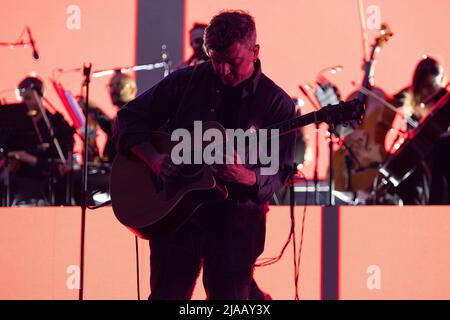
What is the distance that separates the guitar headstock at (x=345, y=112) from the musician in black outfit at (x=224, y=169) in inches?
6.1

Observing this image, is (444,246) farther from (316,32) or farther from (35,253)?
(316,32)

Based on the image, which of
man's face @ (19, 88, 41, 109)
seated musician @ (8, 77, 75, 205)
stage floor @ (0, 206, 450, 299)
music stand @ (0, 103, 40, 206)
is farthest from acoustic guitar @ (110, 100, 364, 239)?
man's face @ (19, 88, 41, 109)

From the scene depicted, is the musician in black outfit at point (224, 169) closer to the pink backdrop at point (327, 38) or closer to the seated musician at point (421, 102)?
the seated musician at point (421, 102)

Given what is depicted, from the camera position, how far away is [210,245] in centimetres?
290

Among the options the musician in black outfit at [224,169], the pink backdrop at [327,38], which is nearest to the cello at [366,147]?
the pink backdrop at [327,38]

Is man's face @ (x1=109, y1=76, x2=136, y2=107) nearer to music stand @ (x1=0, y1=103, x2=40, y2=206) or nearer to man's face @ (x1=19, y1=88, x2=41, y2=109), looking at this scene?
man's face @ (x1=19, y1=88, x2=41, y2=109)

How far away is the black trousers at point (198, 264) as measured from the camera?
287 cm

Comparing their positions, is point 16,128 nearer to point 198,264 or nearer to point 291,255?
point 291,255

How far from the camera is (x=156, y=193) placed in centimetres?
311

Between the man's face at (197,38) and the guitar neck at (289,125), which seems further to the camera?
the man's face at (197,38)

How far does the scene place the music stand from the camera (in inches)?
221

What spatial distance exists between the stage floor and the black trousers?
52.0 inches

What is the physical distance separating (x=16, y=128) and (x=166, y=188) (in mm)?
2920

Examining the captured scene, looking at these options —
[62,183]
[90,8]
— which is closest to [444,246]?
[62,183]
